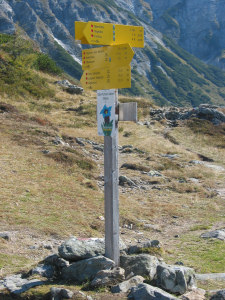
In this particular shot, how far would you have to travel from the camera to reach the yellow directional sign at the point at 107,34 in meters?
5.99

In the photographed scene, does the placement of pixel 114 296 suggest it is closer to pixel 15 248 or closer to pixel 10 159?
pixel 15 248

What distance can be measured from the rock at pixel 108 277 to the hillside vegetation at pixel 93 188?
0.71ft

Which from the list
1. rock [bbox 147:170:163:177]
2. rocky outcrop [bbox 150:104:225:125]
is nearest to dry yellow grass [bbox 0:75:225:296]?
rock [bbox 147:170:163:177]

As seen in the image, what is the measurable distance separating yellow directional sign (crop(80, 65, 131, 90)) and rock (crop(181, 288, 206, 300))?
3159 mm

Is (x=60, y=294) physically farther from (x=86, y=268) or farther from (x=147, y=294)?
(x=147, y=294)

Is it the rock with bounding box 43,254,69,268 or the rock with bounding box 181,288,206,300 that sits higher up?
the rock with bounding box 43,254,69,268

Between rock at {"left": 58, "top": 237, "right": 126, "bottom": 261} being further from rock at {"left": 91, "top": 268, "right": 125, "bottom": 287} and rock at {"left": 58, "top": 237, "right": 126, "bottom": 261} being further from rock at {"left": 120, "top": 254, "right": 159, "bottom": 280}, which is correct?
rock at {"left": 91, "top": 268, "right": 125, "bottom": 287}

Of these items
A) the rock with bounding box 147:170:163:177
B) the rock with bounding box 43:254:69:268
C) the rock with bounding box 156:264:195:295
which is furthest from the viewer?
the rock with bounding box 147:170:163:177

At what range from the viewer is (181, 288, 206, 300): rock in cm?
548

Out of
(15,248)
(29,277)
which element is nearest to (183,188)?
(15,248)

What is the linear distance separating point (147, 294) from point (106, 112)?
2.75m

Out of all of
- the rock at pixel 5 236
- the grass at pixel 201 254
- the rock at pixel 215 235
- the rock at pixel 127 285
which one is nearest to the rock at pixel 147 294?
the rock at pixel 127 285

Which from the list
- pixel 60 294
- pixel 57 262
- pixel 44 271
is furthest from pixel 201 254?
pixel 60 294

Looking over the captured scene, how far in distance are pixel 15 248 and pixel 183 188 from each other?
921cm
